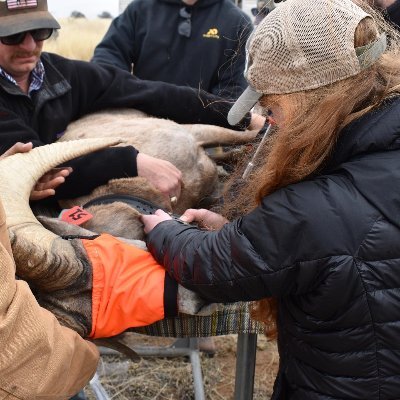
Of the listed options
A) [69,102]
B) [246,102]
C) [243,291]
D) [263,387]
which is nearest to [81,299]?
[243,291]

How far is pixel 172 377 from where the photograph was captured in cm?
479

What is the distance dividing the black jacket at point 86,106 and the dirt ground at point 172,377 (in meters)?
1.59

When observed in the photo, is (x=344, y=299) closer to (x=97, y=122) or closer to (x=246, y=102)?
(x=246, y=102)

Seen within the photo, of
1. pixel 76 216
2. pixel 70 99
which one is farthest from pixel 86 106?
pixel 76 216

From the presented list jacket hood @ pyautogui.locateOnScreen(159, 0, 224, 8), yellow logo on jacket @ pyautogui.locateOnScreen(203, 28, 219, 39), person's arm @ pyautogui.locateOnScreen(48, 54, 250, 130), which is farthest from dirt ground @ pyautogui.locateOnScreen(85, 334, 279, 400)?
jacket hood @ pyautogui.locateOnScreen(159, 0, 224, 8)

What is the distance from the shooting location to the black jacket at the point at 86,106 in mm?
3188

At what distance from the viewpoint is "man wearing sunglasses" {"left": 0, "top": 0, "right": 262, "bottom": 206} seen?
320 cm

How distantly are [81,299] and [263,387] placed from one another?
2.82 m

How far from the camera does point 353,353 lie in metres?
2.07

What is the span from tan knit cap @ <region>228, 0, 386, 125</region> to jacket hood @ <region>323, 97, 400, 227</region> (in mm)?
165

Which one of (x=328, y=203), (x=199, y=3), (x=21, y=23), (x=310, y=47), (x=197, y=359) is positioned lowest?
(x=197, y=359)

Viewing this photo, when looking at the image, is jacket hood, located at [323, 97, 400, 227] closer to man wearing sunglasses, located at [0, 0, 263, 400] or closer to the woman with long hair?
the woman with long hair

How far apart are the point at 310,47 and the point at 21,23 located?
1.95 meters

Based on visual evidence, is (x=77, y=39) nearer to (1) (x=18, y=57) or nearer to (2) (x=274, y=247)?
(1) (x=18, y=57)
